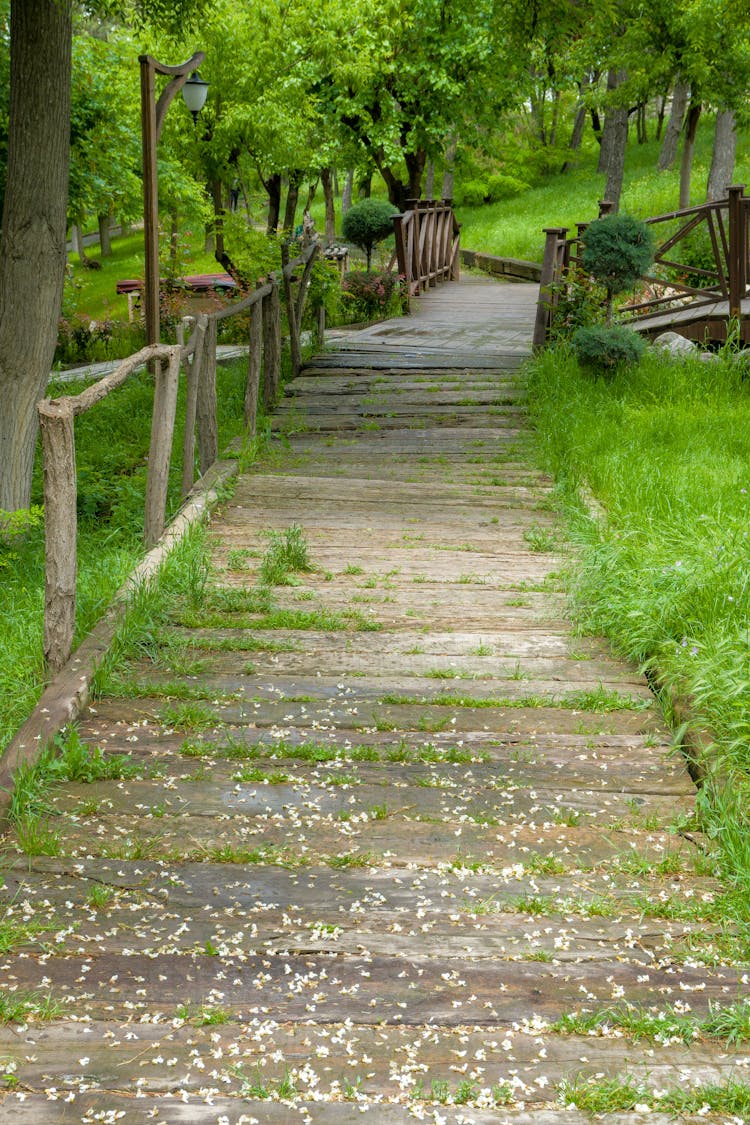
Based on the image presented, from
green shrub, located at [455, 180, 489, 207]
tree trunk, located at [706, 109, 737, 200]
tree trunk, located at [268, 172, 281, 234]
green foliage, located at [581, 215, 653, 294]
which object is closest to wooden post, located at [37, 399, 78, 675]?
green foliage, located at [581, 215, 653, 294]

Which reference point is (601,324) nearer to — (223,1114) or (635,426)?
(635,426)

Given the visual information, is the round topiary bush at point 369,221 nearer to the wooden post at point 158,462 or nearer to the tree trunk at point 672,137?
the wooden post at point 158,462

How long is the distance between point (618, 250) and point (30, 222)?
5434 mm

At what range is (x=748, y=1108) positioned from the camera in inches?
84.8

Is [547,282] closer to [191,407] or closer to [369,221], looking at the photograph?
[191,407]

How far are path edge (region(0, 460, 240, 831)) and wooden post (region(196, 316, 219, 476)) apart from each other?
1.88 meters

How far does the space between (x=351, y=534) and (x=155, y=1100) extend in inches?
181

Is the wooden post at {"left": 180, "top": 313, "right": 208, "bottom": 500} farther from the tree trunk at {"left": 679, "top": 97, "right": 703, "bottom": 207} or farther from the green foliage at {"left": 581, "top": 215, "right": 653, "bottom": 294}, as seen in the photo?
the tree trunk at {"left": 679, "top": 97, "right": 703, "bottom": 207}

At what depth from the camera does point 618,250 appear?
33.8 feet

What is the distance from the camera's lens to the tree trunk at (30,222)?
716cm

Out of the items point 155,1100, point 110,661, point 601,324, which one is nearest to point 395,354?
point 601,324

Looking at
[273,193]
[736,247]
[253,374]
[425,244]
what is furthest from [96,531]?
[273,193]

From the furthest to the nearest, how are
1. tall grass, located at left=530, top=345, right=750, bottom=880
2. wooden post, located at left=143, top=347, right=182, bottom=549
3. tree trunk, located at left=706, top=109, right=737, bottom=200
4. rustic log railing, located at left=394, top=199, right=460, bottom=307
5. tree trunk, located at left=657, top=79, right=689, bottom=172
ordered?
tree trunk, located at left=657, top=79, right=689, bottom=172 < tree trunk, located at left=706, top=109, right=737, bottom=200 < rustic log railing, located at left=394, top=199, right=460, bottom=307 < wooden post, located at left=143, top=347, right=182, bottom=549 < tall grass, located at left=530, top=345, right=750, bottom=880

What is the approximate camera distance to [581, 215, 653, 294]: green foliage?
1030 cm
